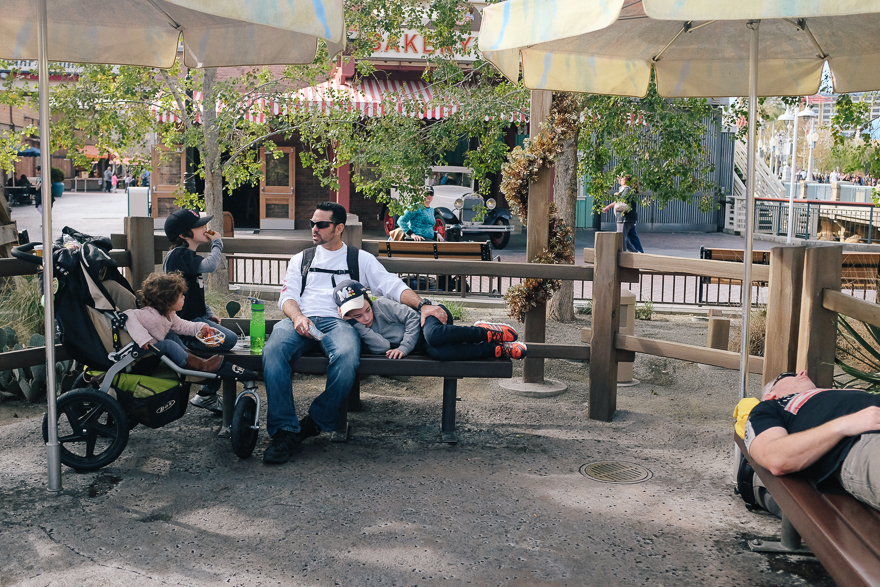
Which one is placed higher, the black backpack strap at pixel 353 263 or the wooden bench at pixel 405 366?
the black backpack strap at pixel 353 263

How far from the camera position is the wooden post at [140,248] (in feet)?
19.9

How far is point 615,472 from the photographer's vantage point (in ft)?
16.4

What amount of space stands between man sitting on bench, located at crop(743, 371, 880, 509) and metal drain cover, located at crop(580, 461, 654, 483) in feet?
4.76

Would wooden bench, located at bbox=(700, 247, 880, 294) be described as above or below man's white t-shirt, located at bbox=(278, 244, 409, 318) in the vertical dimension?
below

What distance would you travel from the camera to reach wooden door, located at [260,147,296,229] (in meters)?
25.3

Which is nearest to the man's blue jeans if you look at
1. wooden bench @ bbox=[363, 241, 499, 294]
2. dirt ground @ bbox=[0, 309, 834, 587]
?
dirt ground @ bbox=[0, 309, 834, 587]

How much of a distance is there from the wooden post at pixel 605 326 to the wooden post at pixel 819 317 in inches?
61.4

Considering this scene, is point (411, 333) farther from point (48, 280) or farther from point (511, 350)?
point (48, 280)

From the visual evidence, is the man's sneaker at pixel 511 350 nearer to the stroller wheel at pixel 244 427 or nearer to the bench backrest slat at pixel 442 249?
the stroller wheel at pixel 244 427

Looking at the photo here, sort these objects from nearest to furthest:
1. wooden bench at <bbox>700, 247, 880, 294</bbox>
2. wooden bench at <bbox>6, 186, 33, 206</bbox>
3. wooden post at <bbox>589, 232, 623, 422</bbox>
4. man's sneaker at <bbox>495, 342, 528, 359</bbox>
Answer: man's sneaker at <bbox>495, 342, 528, 359</bbox>
wooden post at <bbox>589, 232, 623, 422</bbox>
wooden bench at <bbox>700, 247, 880, 294</bbox>
wooden bench at <bbox>6, 186, 33, 206</bbox>

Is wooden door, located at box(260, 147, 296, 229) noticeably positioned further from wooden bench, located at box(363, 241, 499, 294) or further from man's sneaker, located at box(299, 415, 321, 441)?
man's sneaker, located at box(299, 415, 321, 441)

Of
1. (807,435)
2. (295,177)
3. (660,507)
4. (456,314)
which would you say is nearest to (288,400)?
(660,507)

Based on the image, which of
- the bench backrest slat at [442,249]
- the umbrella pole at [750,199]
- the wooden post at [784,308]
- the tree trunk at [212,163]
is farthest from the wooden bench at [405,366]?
the bench backrest slat at [442,249]

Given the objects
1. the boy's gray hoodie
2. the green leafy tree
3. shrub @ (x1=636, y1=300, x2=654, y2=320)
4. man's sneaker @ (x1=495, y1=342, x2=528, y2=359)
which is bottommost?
shrub @ (x1=636, y1=300, x2=654, y2=320)
